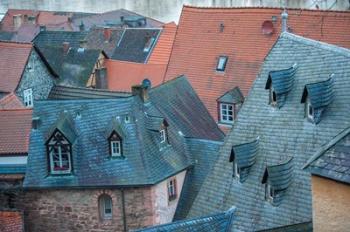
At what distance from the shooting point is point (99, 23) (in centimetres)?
7275

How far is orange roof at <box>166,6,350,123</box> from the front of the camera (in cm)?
3800


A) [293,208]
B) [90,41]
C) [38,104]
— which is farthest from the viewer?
[90,41]

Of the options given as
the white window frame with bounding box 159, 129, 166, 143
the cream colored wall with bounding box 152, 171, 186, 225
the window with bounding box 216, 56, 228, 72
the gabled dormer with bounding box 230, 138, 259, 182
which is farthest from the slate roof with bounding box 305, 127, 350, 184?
the window with bounding box 216, 56, 228, 72

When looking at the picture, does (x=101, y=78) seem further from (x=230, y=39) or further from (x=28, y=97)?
(x=230, y=39)

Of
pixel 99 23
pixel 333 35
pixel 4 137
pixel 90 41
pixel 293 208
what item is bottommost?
pixel 293 208

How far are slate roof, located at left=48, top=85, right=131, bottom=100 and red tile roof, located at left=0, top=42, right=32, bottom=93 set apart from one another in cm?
664

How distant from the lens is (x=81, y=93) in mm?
35875

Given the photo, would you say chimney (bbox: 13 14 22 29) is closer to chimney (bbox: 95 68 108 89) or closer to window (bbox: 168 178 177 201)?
chimney (bbox: 95 68 108 89)

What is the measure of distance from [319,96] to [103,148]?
32.4ft

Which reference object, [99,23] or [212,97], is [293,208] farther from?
[99,23]

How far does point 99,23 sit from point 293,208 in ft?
172

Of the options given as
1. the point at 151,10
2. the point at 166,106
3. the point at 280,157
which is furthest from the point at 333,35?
the point at 151,10

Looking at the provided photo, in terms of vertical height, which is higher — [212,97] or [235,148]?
[212,97]

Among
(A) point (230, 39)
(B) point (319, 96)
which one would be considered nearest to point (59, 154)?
(B) point (319, 96)
